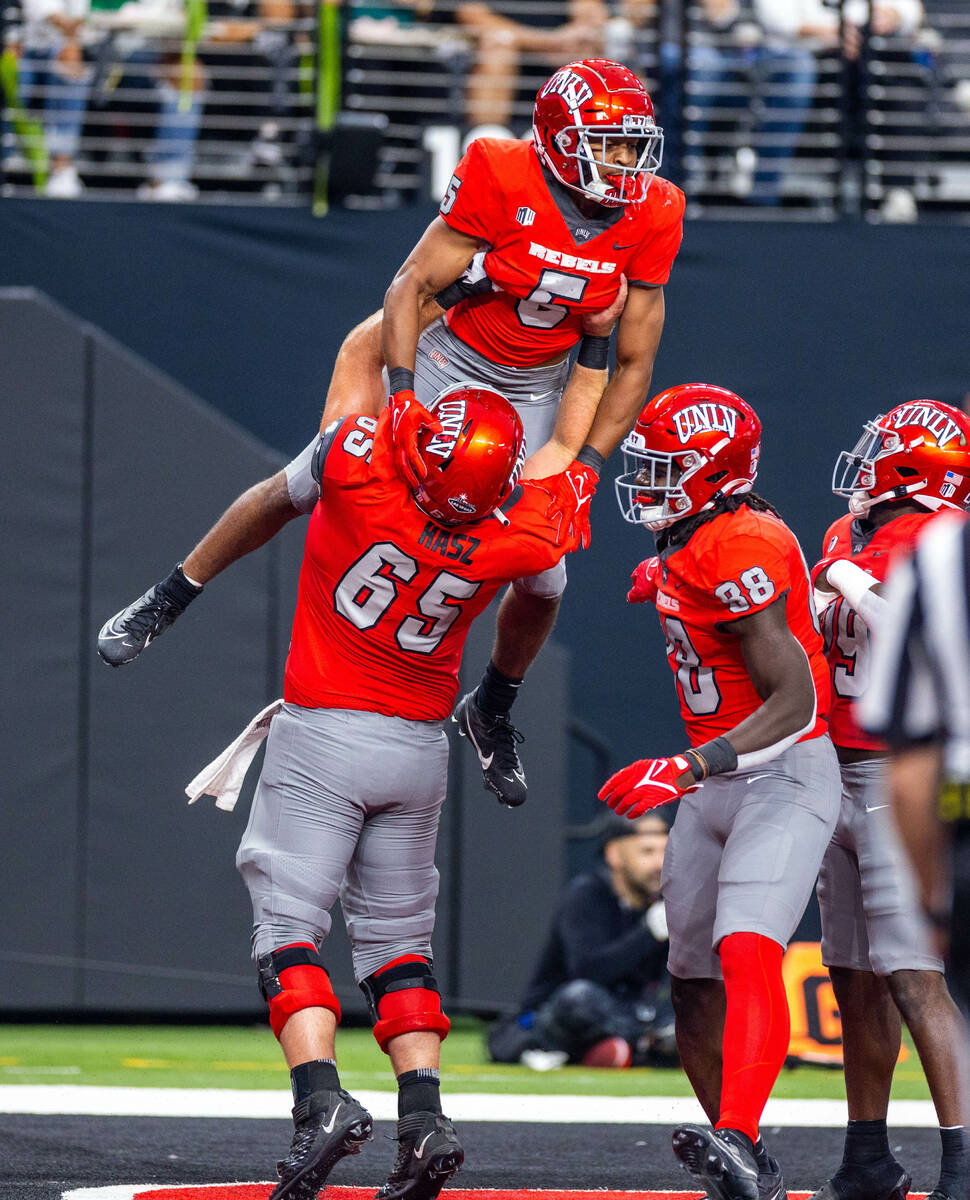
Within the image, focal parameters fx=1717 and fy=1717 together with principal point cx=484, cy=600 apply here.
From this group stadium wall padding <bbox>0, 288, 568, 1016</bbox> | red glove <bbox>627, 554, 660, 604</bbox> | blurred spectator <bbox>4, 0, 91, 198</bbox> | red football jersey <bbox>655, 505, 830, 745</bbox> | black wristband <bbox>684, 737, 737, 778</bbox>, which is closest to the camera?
black wristband <bbox>684, 737, 737, 778</bbox>

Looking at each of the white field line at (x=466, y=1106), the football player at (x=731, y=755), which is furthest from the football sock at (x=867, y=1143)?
the white field line at (x=466, y=1106)

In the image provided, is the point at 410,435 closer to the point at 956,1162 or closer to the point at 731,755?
the point at 731,755

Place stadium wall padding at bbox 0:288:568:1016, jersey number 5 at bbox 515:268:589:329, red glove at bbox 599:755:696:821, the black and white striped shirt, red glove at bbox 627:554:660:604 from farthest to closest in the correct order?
stadium wall padding at bbox 0:288:568:1016
jersey number 5 at bbox 515:268:589:329
red glove at bbox 627:554:660:604
red glove at bbox 599:755:696:821
the black and white striped shirt

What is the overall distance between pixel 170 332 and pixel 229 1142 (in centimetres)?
522

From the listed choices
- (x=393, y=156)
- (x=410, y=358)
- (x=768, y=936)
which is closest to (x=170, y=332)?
(x=393, y=156)

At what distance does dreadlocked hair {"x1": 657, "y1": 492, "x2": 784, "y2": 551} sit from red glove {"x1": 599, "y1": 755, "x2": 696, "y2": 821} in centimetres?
66

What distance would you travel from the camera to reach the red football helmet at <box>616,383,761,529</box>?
4.38 m

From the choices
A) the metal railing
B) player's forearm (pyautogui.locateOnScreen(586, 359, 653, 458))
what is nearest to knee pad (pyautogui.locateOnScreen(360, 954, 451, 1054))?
player's forearm (pyautogui.locateOnScreen(586, 359, 653, 458))

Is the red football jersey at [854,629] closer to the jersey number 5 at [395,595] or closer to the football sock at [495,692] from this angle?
the football sock at [495,692]

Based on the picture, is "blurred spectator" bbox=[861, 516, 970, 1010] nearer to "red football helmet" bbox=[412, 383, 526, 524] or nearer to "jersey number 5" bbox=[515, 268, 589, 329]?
"red football helmet" bbox=[412, 383, 526, 524]

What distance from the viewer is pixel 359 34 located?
380 inches

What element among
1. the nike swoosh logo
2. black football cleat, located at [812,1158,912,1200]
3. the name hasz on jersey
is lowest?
black football cleat, located at [812,1158,912,1200]

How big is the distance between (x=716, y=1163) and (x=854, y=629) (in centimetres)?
155

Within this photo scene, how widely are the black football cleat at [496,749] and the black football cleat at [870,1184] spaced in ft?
4.36
